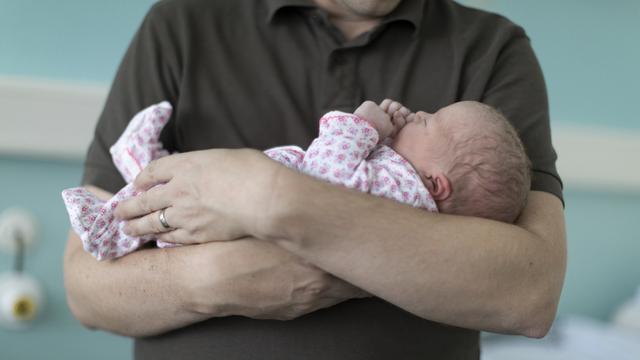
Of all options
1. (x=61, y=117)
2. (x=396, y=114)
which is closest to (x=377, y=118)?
(x=396, y=114)

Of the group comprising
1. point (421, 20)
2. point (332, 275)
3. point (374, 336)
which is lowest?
point (374, 336)

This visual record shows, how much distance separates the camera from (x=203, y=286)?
115cm

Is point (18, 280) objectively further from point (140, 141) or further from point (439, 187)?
point (439, 187)

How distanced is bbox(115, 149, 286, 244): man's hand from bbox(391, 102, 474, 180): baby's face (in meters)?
0.27

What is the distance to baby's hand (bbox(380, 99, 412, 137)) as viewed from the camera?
1259 mm

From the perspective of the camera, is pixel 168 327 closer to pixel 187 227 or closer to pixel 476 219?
pixel 187 227

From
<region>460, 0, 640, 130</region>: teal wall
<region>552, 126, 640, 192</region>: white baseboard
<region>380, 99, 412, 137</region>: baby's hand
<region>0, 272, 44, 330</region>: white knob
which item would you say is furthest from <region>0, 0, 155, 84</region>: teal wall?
<region>552, 126, 640, 192</region>: white baseboard

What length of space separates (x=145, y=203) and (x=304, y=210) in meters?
0.30

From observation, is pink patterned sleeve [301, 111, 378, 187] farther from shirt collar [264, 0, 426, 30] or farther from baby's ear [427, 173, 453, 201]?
shirt collar [264, 0, 426, 30]

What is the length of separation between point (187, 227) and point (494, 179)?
0.48 metres

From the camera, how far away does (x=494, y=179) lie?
1146mm

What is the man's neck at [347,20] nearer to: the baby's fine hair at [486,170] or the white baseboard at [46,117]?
the baby's fine hair at [486,170]

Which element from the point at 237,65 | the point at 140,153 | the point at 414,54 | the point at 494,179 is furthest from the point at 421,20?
the point at 140,153

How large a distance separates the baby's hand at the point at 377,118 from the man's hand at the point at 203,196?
21cm
